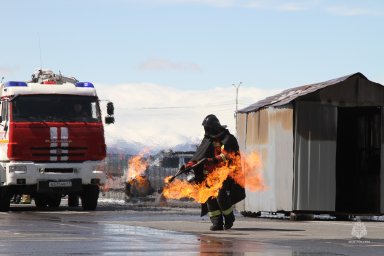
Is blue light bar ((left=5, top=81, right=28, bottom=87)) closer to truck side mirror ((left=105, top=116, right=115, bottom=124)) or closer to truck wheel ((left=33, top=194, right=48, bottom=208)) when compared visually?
truck side mirror ((left=105, top=116, right=115, bottom=124))

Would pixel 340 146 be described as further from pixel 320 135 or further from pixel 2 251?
pixel 2 251

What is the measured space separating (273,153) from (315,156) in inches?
46.9

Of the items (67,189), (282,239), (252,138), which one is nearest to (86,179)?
(67,189)

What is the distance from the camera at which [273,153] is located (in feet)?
86.6

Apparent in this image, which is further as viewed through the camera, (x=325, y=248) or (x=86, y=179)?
(x=86, y=179)

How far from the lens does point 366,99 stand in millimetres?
25984

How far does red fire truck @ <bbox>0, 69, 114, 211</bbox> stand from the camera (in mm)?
29609

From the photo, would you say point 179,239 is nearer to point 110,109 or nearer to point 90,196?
point 110,109

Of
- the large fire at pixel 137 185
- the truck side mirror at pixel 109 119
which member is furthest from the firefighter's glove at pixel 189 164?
the large fire at pixel 137 185

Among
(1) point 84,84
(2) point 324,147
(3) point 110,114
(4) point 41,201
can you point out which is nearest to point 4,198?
(3) point 110,114

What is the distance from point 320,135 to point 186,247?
11.2 m

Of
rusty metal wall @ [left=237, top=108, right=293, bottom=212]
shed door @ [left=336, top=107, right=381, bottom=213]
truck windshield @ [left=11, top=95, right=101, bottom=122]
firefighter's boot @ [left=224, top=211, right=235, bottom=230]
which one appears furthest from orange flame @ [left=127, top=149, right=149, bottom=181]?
firefighter's boot @ [left=224, top=211, right=235, bottom=230]

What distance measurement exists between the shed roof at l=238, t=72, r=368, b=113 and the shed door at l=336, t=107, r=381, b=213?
0.84m

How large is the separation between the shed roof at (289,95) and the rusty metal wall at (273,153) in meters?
0.19
